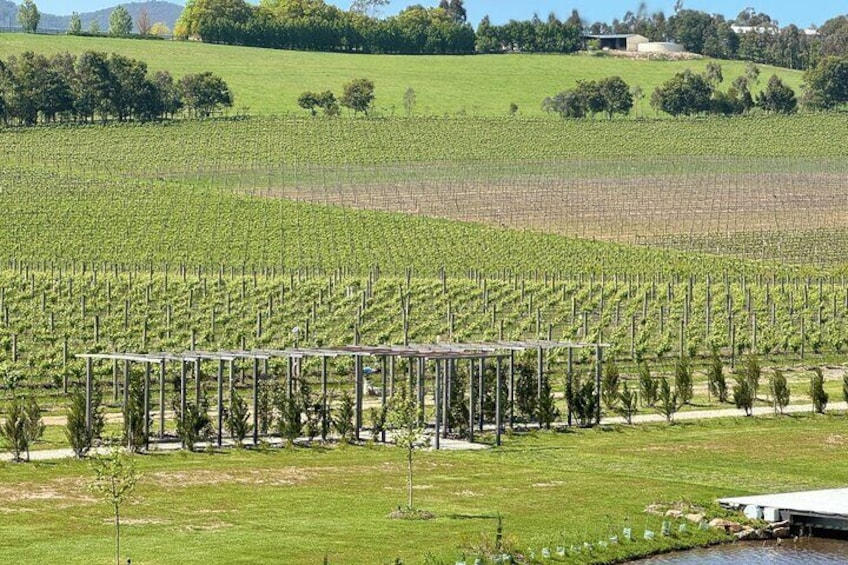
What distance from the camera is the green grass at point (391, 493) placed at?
43344mm

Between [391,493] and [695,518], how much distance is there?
25.0 feet

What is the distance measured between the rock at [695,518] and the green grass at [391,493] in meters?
1.06

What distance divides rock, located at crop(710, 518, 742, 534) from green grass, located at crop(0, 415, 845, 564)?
1609mm

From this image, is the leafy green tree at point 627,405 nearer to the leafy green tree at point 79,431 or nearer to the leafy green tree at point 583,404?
the leafy green tree at point 583,404

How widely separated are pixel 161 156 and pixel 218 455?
411 ft

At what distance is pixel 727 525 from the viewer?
48812 millimetres

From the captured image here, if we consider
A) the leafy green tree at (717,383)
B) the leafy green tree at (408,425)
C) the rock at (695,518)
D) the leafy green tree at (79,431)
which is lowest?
the leafy green tree at (717,383)

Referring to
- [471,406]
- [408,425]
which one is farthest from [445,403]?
[408,425]

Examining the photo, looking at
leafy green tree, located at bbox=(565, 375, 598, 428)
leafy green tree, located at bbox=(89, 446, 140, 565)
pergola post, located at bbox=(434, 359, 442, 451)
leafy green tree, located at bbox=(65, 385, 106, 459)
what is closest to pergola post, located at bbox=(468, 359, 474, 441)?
pergola post, located at bbox=(434, 359, 442, 451)

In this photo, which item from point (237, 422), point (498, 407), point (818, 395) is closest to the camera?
point (237, 422)

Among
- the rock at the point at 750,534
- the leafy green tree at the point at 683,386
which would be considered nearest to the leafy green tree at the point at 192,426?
the rock at the point at 750,534

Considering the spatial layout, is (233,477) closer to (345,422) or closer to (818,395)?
(345,422)

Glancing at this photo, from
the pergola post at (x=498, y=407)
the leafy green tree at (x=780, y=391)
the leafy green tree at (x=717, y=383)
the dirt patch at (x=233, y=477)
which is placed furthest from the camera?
the leafy green tree at (x=717, y=383)

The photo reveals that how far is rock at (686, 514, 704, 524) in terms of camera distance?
160 feet
